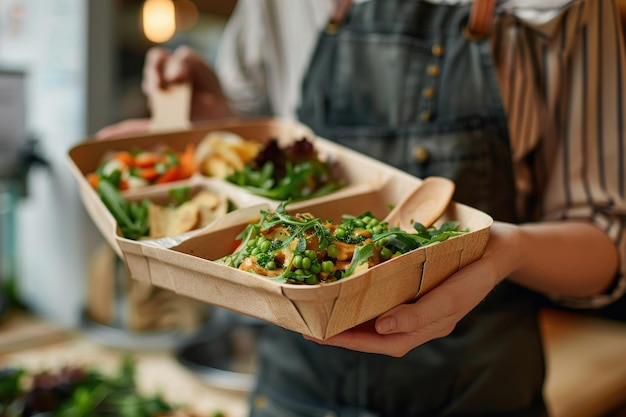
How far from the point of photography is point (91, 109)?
5.82 feet

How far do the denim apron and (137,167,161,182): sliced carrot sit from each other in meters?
0.31

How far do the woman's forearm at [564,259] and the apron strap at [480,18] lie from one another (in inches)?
13.2

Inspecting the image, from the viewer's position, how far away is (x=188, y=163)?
3.81 feet

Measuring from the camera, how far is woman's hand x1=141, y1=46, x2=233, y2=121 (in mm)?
1286

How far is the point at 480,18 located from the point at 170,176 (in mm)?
582

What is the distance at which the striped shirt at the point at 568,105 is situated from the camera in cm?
104

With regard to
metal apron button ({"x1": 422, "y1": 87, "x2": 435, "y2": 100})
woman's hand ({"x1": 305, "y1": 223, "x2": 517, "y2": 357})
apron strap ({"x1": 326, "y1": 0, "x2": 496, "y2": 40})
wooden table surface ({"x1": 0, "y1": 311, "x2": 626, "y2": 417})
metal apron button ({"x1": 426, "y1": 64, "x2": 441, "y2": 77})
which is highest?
apron strap ({"x1": 326, "y1": 0, "x2": 496, "y2": 40})

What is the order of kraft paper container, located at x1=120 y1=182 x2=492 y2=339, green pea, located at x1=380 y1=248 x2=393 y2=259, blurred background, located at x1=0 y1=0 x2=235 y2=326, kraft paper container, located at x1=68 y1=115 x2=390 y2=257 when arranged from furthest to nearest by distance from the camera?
blurred background, located at x1=0 y1=0 x2=235 y2=326
kraft paper container, located at x1=68 y1=115 x2=390 y2=257
green pea, located at x1=380 y1=248 x2=393 y2=259
kraft paper container, located at x1=120 y1=182 x2=492 y2=339

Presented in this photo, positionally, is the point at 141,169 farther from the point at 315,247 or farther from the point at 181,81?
the point at 315,247

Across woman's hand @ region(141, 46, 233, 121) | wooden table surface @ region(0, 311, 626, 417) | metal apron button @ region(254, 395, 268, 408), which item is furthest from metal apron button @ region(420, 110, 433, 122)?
wooden table surface @ region(0, 311, 626, 417)

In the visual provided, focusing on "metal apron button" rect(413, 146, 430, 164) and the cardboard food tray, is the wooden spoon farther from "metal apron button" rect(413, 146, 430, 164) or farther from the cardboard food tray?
"metal apron button" rect(413, 146, 430, 164)

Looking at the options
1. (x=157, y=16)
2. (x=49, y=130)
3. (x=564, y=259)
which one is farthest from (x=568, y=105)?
(x=157, y=16)

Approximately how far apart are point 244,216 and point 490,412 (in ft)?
1.96

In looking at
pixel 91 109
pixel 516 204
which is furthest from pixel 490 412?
pixel 91 109
